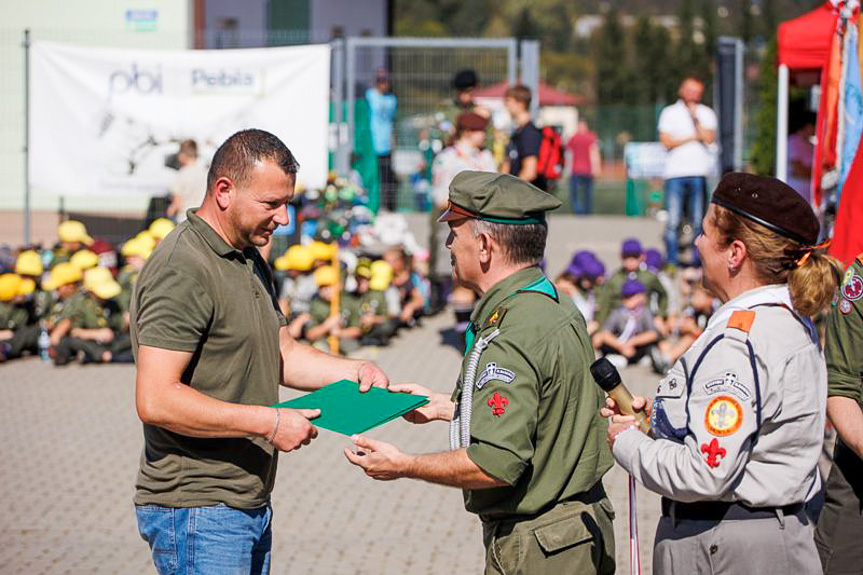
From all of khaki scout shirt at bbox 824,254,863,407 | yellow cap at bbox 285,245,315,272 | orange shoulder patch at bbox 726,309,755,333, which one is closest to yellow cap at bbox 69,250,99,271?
yellow cap at bbox 285,245,315,272

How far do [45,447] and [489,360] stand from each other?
619 cm

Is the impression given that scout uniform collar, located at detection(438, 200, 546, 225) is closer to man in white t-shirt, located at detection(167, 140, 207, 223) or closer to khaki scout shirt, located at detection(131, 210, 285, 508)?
khaki scout shirt, located at detection(131, 210, 285, 508)

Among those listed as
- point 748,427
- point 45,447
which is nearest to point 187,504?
point 748,427

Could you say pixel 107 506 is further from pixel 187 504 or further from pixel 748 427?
pixel 748 427

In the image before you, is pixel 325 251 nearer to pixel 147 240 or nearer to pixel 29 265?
pixel 147 240

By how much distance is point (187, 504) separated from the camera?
12.5ft

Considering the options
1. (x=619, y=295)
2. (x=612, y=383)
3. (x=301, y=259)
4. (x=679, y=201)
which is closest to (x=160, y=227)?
(x=301, y=259)

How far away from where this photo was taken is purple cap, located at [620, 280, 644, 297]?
11078 millimetres

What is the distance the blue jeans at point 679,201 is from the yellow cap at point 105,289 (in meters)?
6.13

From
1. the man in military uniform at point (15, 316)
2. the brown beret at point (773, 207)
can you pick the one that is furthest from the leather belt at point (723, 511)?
the man in military uniform at point (15, 316)

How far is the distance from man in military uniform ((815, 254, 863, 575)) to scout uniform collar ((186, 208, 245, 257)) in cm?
212

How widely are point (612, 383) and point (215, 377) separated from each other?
1239 millimetres

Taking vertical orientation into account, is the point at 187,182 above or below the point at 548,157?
below

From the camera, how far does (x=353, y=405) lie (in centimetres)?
391
